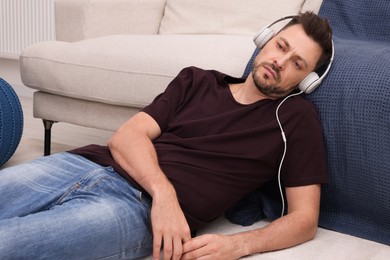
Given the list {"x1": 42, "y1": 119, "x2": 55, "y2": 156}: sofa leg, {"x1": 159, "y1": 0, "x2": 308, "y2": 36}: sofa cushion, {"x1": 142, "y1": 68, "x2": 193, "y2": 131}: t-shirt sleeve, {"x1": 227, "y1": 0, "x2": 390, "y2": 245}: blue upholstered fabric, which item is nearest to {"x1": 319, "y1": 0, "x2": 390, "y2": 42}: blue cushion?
{"x1": 227, "y1": 0, "x2": 390, "y2": 245}: blue upholstered fabric

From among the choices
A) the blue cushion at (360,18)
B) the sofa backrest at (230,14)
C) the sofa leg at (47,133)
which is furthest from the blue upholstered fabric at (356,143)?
the sofa leg at (47,133)

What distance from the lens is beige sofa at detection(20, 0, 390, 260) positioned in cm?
160

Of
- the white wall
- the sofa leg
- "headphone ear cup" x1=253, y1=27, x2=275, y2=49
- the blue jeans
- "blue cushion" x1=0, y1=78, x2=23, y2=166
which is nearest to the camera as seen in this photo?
the blue jeans

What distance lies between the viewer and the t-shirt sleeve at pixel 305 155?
3.92 ft

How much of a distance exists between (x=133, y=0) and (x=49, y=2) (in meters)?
1.11

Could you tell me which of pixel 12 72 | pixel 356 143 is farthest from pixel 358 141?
pixel 12 72

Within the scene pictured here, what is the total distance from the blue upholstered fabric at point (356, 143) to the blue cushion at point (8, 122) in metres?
0.91

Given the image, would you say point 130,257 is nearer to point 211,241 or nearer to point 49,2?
point 211,241

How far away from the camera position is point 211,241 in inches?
41.5

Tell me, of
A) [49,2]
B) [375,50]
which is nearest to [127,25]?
[49,2]

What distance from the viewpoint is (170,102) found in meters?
1.33

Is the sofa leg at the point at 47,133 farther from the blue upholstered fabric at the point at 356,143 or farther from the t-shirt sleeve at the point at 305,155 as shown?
the t-shirt sleeve at the point at 305,155

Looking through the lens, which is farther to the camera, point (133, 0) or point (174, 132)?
point (133, 0)

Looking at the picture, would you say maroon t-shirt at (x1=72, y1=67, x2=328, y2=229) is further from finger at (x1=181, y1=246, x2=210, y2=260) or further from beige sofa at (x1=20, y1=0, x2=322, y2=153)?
beige sofa at (x1=20, y1=0, x2=322, y2=153)
